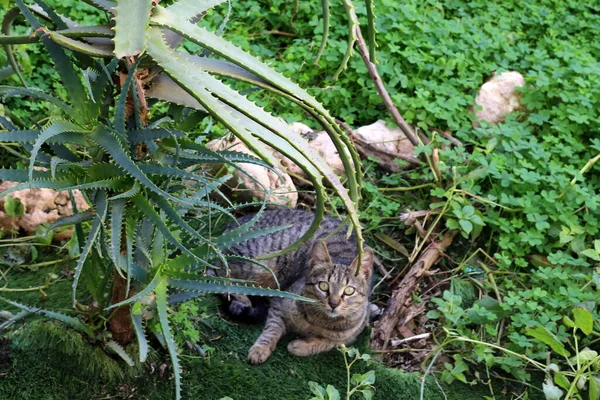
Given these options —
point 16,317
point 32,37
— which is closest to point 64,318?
point 16,317

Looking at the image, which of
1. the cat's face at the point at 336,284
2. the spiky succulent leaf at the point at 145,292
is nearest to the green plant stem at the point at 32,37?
the spiky succulent leaf at the point at 145,292

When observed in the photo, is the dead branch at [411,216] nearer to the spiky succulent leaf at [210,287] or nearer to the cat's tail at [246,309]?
the cat's tail at [246,309]

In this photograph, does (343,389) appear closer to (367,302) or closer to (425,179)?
(367,302)

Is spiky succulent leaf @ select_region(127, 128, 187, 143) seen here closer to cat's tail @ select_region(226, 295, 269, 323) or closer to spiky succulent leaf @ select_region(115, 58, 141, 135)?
spiky succulent leaf @ select_region(115, 58, 141, 135)

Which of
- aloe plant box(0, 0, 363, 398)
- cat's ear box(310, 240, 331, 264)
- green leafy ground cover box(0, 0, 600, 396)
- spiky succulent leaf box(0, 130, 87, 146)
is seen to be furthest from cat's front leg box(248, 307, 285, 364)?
spiky succulent leaf box(0, 130, 87, 146)

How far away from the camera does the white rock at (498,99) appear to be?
171 inches

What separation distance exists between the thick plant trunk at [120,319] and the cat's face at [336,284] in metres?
0.98

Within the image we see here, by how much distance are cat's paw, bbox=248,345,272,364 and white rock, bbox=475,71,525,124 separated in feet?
6.67

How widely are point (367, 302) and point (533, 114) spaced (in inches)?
64.6

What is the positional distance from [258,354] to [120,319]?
688mm

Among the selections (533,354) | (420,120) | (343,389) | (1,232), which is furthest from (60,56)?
(420,120)

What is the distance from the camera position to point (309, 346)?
10.5 feet

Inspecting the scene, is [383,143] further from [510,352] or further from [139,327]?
[139,327]

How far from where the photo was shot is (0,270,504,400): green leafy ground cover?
2607 millimetres
